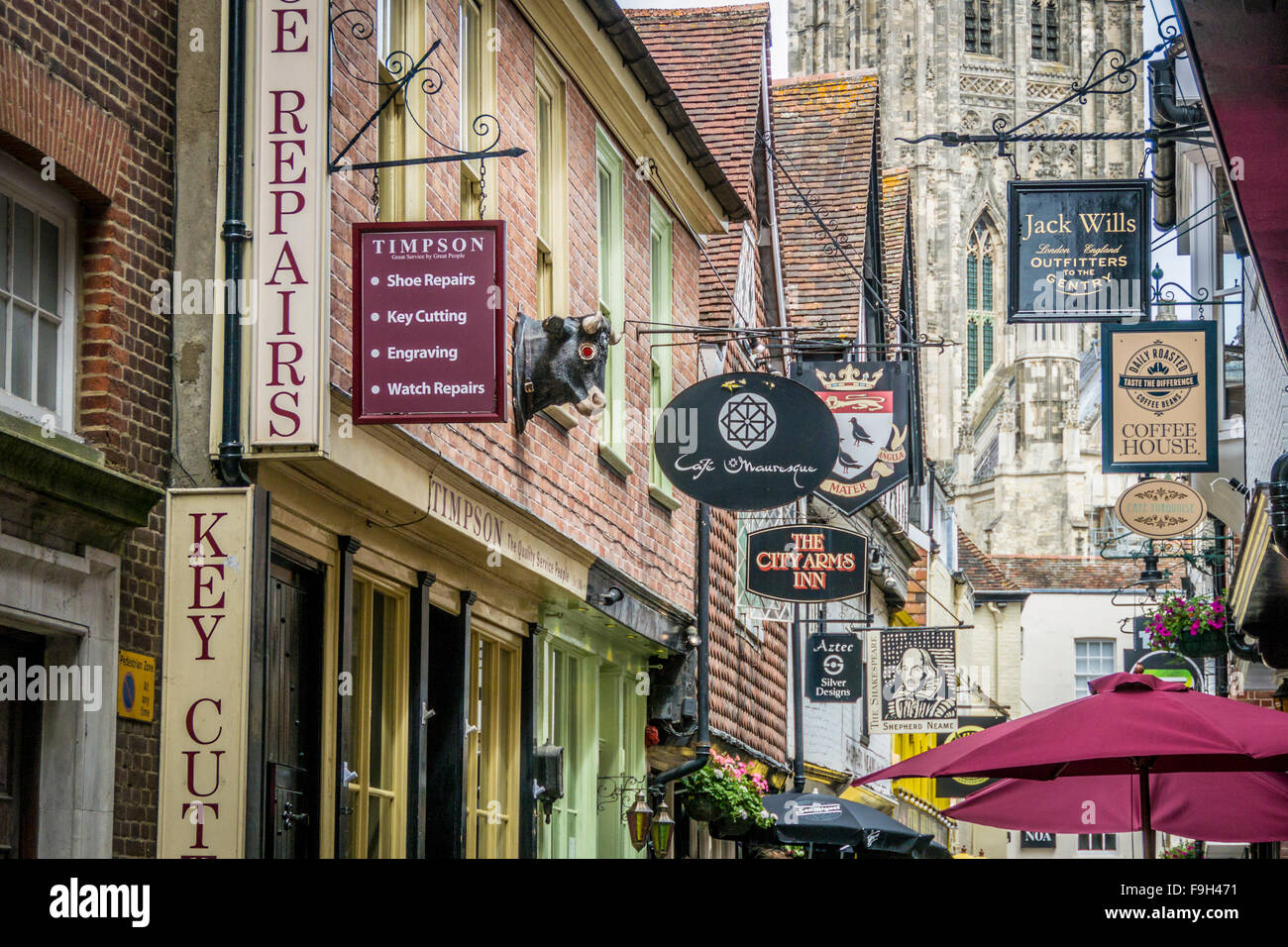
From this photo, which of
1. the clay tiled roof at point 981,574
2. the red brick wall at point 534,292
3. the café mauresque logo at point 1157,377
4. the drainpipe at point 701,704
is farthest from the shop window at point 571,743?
the clay tiled roof at point 981,574

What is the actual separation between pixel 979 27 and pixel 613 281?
92.4 metres

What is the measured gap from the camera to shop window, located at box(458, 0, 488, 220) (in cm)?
1177

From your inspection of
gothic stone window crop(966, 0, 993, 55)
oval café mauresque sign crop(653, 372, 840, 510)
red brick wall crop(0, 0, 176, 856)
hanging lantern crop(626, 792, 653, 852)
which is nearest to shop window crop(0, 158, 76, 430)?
red brick wall crop(0, 0, 176, 856)

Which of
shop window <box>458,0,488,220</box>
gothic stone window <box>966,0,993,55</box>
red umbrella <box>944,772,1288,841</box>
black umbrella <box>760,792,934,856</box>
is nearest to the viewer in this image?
red umbrella <box>944,772,1288,841</box>

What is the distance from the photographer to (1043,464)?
290 feet

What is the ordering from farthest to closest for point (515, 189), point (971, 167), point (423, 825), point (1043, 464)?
point (971, 167) < point (1043, 464) < point (515, 189) < point (423, 825)

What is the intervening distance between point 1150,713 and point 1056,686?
58962mm

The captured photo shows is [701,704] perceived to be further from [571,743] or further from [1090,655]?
[1090,655]

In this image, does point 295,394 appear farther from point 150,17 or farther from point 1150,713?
point 1150,713

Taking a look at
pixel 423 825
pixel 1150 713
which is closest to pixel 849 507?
pixel 423 825

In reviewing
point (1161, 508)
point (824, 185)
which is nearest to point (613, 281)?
point (1161, 508)

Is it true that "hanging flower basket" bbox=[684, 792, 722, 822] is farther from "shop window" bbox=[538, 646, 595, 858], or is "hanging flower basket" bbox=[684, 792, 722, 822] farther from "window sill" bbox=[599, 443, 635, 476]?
"window sill" bbox=[599, 443, 635, 476]

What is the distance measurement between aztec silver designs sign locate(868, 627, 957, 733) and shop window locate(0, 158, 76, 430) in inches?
767

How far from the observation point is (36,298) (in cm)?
799
